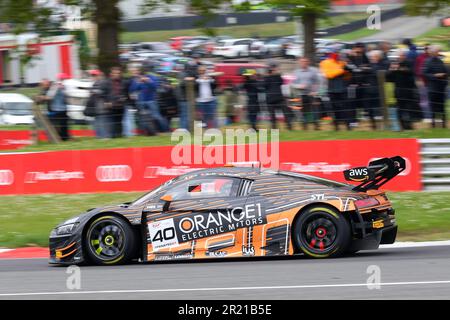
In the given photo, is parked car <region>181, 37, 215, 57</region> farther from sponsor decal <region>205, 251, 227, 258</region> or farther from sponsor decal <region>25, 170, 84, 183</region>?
sponsor decal <region>205, 251, 227, 258</region>

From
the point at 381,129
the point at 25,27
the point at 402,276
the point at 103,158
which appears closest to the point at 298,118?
the point at 381,129

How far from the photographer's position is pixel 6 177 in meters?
16.1

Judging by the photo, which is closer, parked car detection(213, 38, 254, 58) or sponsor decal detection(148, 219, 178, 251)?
sponsor decal detection(148, 219, 178, 251)

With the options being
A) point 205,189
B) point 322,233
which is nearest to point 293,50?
point 205,189

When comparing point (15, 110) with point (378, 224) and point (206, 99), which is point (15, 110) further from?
point (378, 224)

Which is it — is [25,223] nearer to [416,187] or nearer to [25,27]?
[416,187]

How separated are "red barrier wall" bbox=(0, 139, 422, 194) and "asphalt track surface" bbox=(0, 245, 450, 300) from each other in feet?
13.6

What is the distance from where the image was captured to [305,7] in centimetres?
1962

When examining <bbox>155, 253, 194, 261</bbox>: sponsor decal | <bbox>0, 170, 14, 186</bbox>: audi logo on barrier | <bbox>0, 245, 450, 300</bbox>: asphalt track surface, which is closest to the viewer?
<bbox>0, 245, 450, 300</bbox>: asphalt track surface

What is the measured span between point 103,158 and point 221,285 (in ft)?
25.1

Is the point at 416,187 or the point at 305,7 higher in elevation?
the point at 305,7

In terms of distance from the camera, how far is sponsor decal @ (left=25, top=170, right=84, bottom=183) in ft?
51.8

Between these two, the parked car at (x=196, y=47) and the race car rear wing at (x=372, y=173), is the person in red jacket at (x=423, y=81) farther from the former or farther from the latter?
the parked car at (x=196, y=47)

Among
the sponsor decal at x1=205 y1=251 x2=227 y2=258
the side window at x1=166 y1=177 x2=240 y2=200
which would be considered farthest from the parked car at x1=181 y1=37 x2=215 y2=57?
the sponsor decal at x1=205 y1=251 x2=227 y2=258
